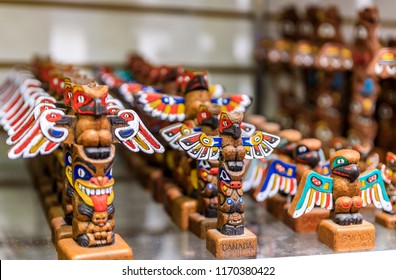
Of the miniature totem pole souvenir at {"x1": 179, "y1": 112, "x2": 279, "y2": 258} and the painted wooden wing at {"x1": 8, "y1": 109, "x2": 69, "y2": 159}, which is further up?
the painted wooden wing at {"x1": 8, "y1": 109, "x2": 69, "y2": 159}

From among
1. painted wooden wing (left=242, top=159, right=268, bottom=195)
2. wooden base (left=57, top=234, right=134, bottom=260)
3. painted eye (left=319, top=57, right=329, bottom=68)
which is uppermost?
painted eye (left=319, top=57, right=329, bottom=68)

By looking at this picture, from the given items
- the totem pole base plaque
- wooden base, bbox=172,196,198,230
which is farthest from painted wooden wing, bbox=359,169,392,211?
the totem pole base plaque

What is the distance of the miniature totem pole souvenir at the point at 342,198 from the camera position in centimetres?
215

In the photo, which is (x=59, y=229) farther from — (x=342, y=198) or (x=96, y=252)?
(x=342, y=198)

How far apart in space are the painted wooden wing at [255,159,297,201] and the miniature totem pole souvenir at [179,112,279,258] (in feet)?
0.82

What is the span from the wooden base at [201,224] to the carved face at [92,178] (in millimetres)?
467

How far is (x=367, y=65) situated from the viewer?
3174 millimetres

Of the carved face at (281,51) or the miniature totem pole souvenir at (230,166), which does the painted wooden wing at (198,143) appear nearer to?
the miniature totem pole souvenir at (230,166)

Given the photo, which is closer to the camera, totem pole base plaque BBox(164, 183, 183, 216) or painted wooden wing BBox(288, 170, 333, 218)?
painted wooden wing BBox(288, 170, 333, 218)

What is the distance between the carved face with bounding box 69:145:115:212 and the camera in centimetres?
193

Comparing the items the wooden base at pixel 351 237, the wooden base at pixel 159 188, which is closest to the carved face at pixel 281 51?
the wooden base at pixel 159 188

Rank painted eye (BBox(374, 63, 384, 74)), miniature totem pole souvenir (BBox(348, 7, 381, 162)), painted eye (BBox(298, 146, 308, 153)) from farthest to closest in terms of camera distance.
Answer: miniature totem pole souvenir (BBox(348, 7, 381, 162)), painted eye (BBox(374, 63, 384, 74)), painted eye (BBox(298, 146, 308, 153))

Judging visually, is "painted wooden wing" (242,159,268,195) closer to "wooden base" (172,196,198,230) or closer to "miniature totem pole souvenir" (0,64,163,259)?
"wooden base" (172,196,198,230)

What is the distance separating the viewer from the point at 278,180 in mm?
2398
